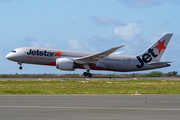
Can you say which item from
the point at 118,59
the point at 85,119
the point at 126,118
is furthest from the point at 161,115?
the point at 118,59

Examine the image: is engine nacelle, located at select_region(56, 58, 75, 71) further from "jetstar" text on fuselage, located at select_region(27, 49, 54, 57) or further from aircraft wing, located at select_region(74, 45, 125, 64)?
"jetstar" text on fuselage, located at select_region(27, 49, 54, 57)

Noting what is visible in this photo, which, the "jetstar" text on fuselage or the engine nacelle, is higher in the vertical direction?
the "jetstar" text on fuselage

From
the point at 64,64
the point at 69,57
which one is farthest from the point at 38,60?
the point at 69,57

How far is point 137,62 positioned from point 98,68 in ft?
21.6

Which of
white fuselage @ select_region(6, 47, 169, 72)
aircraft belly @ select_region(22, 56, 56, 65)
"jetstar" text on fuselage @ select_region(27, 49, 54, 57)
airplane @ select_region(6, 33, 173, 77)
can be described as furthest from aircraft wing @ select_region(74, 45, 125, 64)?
"jetstar" text on fuselage @ select_region(27, 49, 54, 57)

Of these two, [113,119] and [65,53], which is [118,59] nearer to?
[65,53]

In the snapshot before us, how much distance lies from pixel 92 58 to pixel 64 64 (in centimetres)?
448

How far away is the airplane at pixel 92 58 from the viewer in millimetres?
37469

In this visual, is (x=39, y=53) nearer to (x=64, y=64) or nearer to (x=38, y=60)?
(x=38, y=60)

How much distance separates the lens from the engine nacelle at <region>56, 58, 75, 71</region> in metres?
36.1

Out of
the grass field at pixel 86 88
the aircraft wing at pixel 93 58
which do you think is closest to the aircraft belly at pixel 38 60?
the aircraft wing at pixel 93 58

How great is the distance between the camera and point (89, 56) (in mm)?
37469

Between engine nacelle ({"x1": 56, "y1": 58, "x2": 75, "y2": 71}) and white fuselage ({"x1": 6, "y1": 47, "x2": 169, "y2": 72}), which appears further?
white fuselage ({"x1": 6, "y1": 47, "x2": 169, "y2": 72})

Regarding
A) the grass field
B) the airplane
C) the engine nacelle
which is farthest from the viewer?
the airplane
